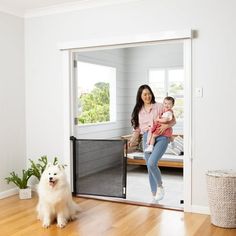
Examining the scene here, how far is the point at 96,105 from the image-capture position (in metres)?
6.71

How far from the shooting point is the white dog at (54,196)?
11.6 feet

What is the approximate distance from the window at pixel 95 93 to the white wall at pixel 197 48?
122cm

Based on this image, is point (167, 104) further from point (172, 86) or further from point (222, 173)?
point (172, 86)

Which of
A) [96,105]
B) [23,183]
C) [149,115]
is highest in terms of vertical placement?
[96,105]

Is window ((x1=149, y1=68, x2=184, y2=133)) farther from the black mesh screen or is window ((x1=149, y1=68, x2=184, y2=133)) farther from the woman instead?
the black mesh screen

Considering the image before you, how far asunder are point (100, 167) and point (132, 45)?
165cm

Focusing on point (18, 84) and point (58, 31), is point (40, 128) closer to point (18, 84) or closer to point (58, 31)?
point (18, 84)

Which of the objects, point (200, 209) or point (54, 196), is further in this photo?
point (200, 209)

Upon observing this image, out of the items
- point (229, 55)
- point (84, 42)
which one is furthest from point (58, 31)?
point (229, 55)

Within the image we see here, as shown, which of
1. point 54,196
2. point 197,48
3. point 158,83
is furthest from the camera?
point 158,83

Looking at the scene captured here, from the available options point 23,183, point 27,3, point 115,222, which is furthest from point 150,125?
point 27,3

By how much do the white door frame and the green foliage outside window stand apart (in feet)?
4.73

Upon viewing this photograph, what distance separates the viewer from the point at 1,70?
4543 millimetres

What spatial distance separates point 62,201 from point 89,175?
108cm
